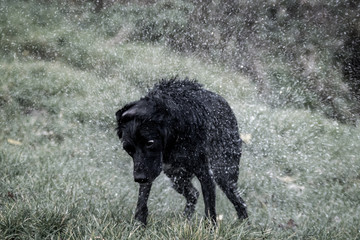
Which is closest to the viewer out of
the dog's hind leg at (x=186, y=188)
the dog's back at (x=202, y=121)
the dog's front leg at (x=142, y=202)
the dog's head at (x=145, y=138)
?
the dog's head at (x=145, y=138)

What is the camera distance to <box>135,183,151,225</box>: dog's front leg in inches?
117

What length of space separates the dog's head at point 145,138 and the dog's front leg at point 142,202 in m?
0.36

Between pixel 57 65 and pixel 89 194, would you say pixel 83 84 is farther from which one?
pixel 89 194

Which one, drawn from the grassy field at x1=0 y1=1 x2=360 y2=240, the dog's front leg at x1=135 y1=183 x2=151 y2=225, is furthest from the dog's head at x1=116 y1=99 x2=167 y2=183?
the grassy field at x1=0 y1=1 x2=360 y2=240

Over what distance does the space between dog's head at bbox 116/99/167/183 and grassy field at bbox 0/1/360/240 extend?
0.53 meters

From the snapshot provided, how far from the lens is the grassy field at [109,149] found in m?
3.08

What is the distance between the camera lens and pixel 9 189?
3.86 meters

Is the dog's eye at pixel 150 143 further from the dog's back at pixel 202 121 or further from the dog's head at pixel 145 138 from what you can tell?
the dog's back at pixel 202 121

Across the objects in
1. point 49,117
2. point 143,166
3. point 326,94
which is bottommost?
point 49,117

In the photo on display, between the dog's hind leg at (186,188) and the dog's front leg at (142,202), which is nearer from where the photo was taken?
the dog's front leg at (142,202)

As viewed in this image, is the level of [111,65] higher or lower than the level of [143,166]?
lower

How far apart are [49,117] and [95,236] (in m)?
4.34

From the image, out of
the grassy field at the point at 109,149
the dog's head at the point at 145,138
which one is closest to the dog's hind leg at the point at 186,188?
the grassy field at the point at 109,149

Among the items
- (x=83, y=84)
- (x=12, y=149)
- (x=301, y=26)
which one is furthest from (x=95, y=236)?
(x=301, y=26)
